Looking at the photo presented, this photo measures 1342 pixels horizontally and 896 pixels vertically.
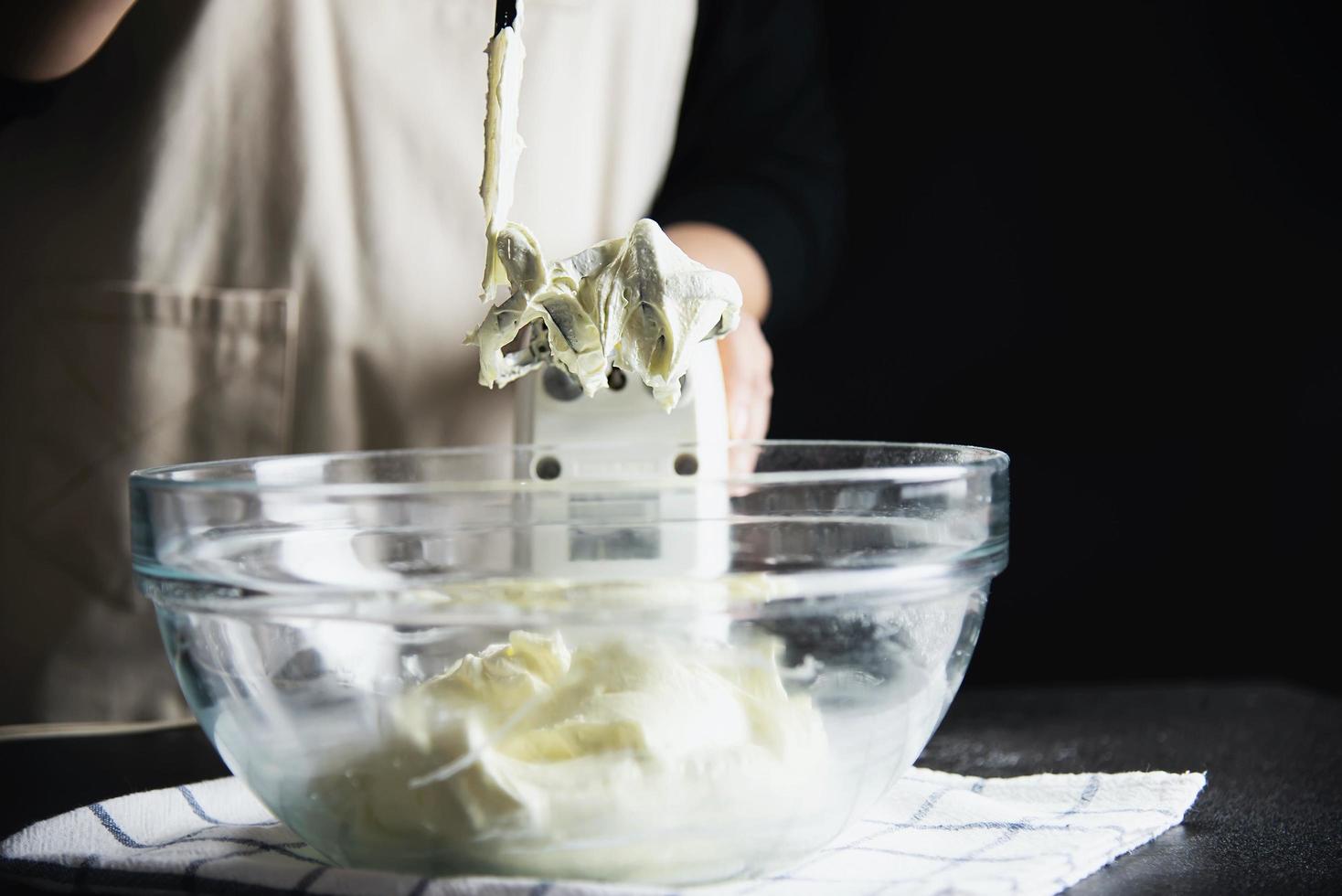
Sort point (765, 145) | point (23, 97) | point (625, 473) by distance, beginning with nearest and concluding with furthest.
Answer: point (625, 473), point (23, 97), point (765, 145)

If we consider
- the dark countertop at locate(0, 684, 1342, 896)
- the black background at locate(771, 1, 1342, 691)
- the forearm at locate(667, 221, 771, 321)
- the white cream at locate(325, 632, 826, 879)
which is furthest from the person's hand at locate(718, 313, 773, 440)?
the black background at locate(771, 1, 1342, 691)

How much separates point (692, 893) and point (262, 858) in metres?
0.17

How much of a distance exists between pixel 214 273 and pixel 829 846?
2.04ft

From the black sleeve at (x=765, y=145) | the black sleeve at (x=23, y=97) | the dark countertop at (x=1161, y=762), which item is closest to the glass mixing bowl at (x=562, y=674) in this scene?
the dark countertop at (x=1161, y=762)

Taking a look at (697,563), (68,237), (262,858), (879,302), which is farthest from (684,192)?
(262,858)

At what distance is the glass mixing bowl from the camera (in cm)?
44

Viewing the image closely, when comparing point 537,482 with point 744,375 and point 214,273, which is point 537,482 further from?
point 214,273

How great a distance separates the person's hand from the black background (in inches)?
20.2

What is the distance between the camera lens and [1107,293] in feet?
4.57

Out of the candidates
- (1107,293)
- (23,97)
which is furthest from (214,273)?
(1107,293)

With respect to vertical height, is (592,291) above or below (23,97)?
below

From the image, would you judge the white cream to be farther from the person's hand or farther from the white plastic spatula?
the person's hand

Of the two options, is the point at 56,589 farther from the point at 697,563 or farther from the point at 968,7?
the point at 968,7

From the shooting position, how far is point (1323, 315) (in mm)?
1381
